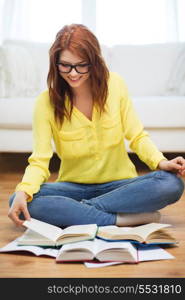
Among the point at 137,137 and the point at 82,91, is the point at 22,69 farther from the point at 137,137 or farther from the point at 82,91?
the point at 137,137

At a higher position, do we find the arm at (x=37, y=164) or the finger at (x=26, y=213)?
the arm at (x=37, y=164)

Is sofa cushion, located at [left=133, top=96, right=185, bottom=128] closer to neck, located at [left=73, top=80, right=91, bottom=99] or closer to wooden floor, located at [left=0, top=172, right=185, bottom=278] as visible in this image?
neck, located at [left=73, top=80, right=91, bottom=99]

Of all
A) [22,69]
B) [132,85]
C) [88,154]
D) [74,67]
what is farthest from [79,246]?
[132,85]

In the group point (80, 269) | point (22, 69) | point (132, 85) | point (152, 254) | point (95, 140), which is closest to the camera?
point (80, 269)

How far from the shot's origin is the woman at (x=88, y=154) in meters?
1.72

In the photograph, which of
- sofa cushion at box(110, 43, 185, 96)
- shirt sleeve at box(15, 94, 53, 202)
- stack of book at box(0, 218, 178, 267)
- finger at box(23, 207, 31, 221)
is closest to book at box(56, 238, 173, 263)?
stack of book at box(0, 218, 178, 267)

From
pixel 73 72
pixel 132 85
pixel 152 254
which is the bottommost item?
pixel 152 254

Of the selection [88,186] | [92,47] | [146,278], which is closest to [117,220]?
[88,186]

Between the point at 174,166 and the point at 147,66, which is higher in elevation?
the point at 147,66

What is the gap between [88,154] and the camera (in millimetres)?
1867

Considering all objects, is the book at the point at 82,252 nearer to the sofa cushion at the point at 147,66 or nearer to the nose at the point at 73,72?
the nose at the point at 73,72

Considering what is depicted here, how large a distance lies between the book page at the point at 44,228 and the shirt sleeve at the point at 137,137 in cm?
38

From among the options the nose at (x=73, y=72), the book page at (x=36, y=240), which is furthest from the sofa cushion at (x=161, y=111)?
the book page at (x=36, y=240)

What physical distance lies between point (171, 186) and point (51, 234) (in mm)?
421
